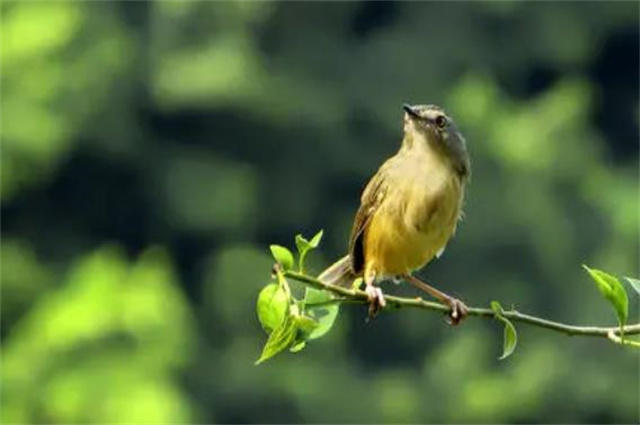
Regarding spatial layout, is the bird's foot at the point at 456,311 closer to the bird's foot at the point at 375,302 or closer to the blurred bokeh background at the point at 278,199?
the bird's foot at the point at 375,302

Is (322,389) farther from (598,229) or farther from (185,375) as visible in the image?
(598,229)

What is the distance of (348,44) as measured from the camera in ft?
98.8

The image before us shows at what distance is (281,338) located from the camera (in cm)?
307

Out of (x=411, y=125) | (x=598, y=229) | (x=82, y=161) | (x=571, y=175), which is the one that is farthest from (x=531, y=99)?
(x=411, y=125)

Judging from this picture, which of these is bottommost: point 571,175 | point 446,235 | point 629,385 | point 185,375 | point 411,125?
point 446,235

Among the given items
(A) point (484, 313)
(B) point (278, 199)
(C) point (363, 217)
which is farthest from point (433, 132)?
(B) point (278, 199)

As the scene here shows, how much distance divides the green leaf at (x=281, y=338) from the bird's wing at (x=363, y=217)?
Answer: 111 cm

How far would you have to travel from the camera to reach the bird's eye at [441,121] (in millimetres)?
4363

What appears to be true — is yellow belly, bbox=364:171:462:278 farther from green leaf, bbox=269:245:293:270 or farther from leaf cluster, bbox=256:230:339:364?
green leaf, bbox=269:245:293:270

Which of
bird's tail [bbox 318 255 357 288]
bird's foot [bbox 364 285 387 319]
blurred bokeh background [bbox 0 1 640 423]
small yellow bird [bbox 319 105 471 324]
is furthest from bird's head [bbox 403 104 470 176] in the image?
blurred bokeh background [bbox 0 1 640 423]

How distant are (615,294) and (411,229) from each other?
868 mm

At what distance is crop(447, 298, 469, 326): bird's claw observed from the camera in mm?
3309

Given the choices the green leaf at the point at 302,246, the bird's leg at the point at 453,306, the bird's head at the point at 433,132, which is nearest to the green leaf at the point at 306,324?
the green leaf at the point at 302,246

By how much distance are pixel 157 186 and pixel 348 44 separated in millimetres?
4022
